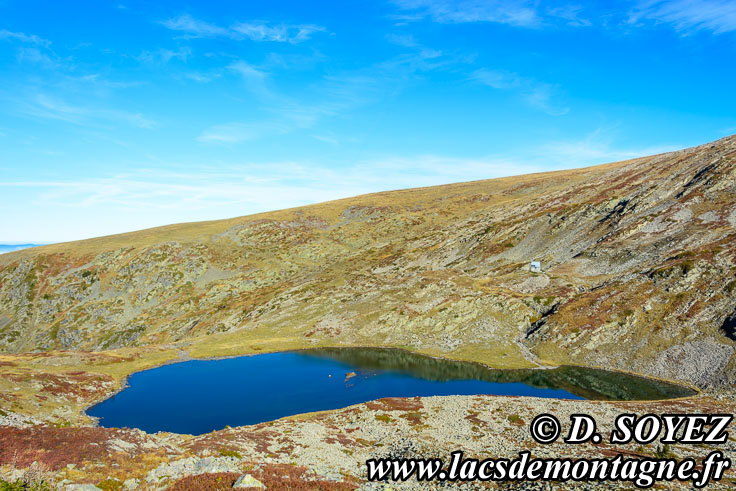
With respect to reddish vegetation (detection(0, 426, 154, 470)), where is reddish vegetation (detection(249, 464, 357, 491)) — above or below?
below

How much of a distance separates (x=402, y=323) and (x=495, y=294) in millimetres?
31210

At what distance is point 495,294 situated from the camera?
11700 centimetres

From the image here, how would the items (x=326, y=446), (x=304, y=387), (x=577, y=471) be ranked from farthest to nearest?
(x=304, y=387), (x=326, y=446), (x=577, y=471)

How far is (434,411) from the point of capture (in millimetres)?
59094

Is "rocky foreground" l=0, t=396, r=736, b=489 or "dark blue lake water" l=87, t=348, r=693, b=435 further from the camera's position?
"dark blue lake water" l=87, t=348, r=693, b=435

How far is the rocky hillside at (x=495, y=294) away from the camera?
8475cm

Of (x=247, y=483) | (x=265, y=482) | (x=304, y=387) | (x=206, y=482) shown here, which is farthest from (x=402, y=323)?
(x=247, y=483)

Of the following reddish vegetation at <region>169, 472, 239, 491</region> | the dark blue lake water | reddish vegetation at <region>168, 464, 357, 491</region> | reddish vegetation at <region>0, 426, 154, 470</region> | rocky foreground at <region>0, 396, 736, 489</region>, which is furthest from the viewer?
the dark blue lake water

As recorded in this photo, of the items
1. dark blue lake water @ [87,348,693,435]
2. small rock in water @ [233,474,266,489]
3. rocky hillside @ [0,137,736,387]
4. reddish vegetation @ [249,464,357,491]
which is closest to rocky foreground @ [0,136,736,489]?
reddish vegetation @ [249,464,357,491]

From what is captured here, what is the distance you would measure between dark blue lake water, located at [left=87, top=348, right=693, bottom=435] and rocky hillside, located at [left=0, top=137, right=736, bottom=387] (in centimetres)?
786

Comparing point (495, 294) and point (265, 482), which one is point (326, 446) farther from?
point (495, 294)

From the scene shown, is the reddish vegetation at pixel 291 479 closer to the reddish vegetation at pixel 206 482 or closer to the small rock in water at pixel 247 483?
the small rock in water at pixel 247 483

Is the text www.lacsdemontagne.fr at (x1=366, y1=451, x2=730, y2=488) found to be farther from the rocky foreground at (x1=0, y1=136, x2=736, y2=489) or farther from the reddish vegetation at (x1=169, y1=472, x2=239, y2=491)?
the reddish vegetation at (x1=169, y1=472, x2=239, y2=491)

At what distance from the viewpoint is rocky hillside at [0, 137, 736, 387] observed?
278ft
